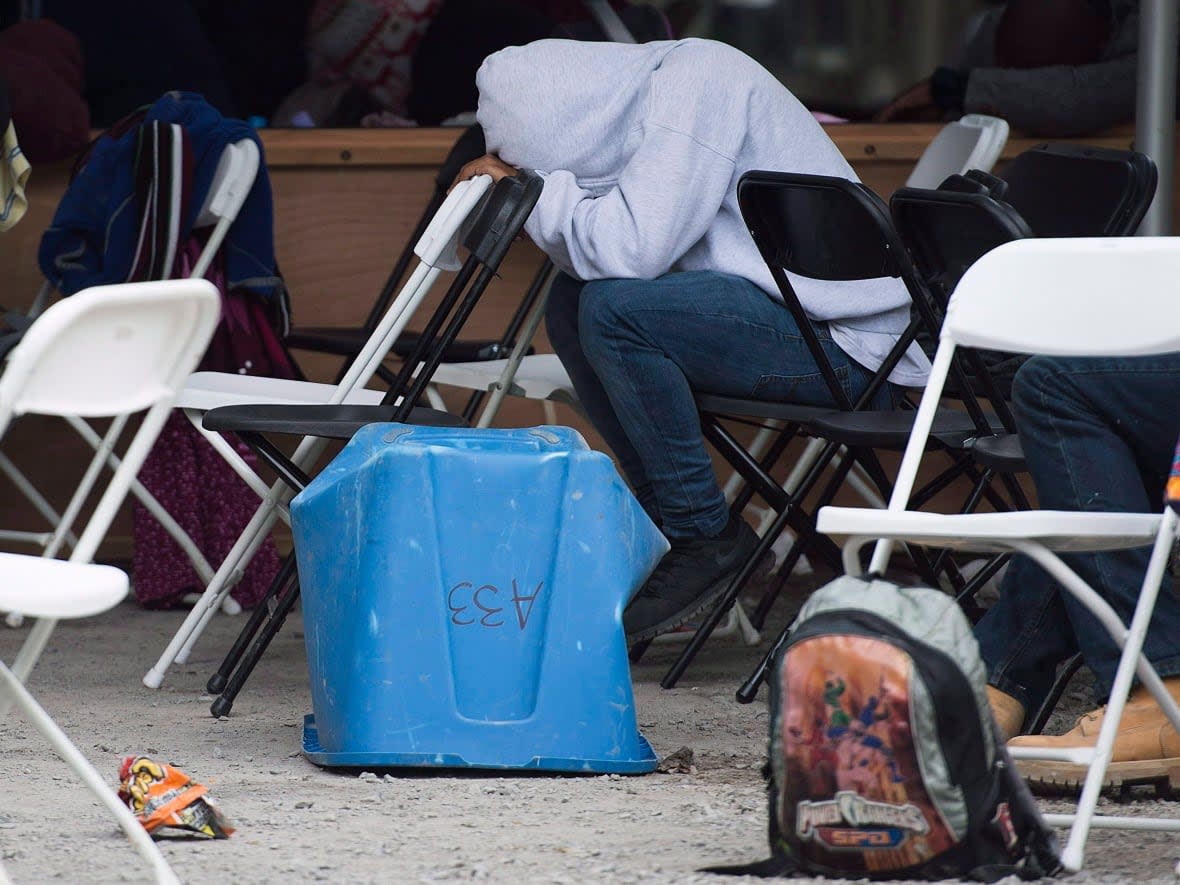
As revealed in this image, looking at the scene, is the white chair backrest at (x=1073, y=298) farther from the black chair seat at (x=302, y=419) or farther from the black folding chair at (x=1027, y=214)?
the black chair seat at (x=302, y=419)

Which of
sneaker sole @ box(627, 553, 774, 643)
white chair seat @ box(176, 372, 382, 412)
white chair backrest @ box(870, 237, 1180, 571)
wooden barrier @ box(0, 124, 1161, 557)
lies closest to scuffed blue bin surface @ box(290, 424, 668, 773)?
white chair backrest @ box(870, 237, 1180, 571)

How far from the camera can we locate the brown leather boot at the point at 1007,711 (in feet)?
9.01

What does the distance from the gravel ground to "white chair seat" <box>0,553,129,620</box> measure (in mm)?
446

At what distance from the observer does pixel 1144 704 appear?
8.55 feet

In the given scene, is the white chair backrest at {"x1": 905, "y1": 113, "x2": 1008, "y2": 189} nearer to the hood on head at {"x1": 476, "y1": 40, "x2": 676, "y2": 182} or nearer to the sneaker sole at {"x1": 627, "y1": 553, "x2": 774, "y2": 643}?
the hood on head at {"x1": 476, "y1": 40, "x2": 676, "y2": 182}

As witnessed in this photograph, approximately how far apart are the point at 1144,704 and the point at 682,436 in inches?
41.3

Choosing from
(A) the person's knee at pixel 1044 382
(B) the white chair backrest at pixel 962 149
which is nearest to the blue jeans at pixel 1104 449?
(A) the person's knee at pixel 1044 382

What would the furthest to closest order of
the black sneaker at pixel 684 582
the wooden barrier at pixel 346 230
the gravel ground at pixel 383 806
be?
the wooden barrier at pixel 346 230 → the black sneaker at pixel 684 582 → the gravel ground at pixel 383 806

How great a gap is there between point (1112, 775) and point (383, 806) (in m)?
1.01

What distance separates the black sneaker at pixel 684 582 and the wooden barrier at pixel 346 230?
150 cm

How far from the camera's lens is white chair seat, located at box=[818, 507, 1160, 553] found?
82.3 inches

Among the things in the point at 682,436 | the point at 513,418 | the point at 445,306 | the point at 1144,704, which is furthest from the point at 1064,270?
the point at 513,418

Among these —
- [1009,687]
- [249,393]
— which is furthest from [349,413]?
[1009,687]

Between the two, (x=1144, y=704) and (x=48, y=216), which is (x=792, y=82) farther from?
(x=1144, y=704)
